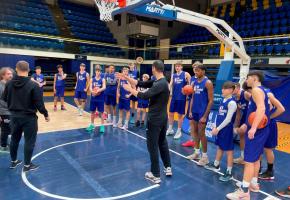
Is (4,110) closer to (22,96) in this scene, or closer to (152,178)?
(22,96)

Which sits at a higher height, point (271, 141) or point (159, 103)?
point (159, 103)

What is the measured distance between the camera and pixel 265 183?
4.14m

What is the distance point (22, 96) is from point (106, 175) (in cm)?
192

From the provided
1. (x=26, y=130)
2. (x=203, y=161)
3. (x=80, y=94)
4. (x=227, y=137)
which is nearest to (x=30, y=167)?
(x=26, y=130)

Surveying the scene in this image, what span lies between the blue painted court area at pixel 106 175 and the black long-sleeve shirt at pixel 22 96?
110cm

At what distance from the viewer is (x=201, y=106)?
4660 millimetres

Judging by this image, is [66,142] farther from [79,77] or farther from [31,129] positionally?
[79,77]

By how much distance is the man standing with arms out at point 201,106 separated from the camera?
4.54 meters

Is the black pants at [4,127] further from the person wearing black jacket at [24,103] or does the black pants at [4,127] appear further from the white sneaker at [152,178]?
the white sneaker at [152,178]

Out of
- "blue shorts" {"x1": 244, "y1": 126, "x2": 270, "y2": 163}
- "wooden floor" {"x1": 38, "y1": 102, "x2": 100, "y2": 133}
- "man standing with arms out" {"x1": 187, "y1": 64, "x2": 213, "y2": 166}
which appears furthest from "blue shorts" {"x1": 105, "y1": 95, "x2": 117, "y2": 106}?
"blue shorts" {"x1": 244, "y1": 126, "x2": 270, "y2": 163}

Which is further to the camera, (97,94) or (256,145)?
(97,94)

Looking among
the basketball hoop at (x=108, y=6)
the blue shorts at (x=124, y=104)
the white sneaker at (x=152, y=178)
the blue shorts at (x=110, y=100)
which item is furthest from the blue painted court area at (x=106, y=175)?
the basketball hoop at (x=108, y=6)

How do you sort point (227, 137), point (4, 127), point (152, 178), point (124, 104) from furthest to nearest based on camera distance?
point (124, 104) < point (4, 127) < point (227, 137) < point (152, 178)

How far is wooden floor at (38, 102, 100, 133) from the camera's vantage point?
7.01 m
